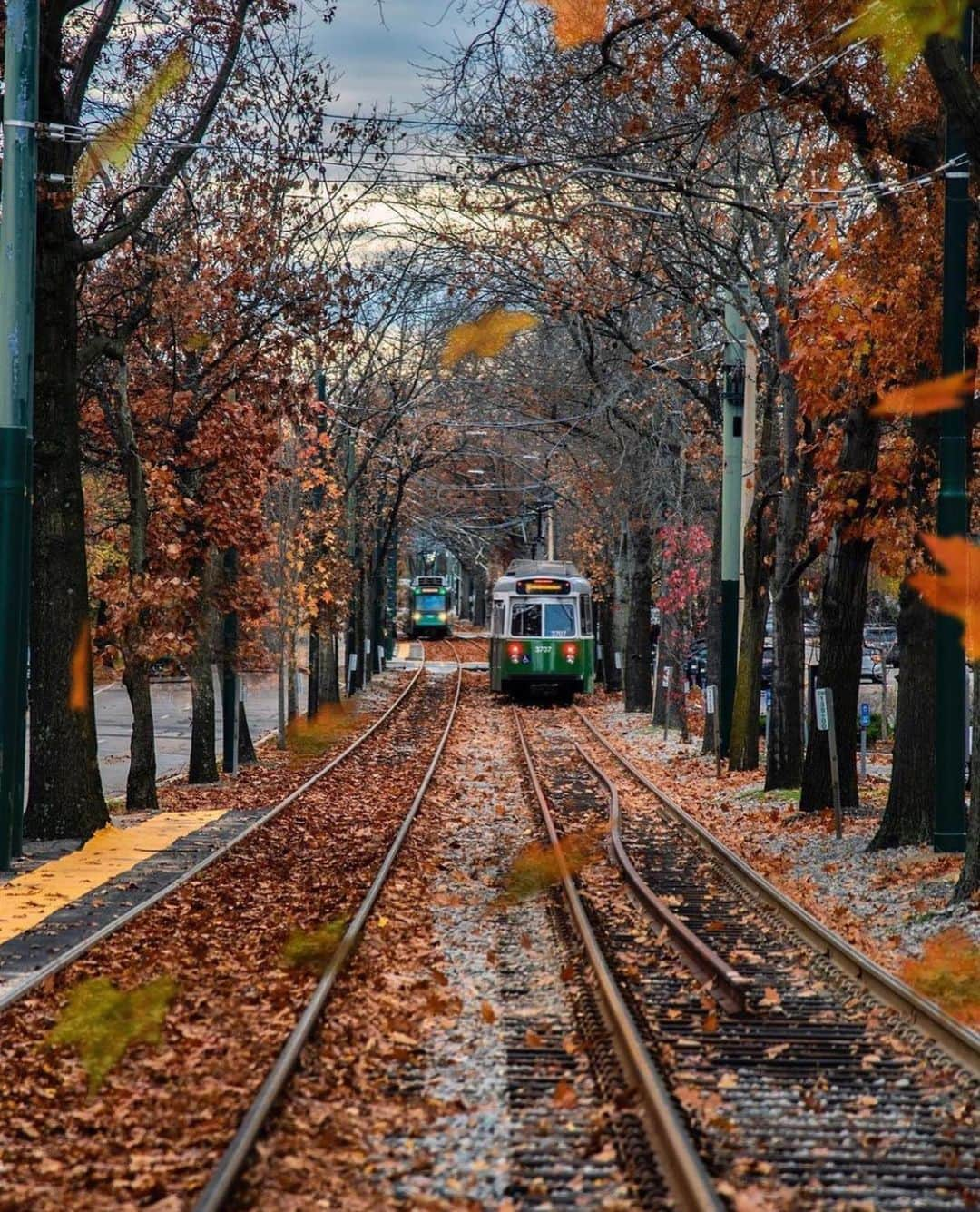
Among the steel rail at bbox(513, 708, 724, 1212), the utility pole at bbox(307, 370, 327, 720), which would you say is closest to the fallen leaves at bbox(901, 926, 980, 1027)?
the steel rail at bbox(513, 708, 724, 1212)

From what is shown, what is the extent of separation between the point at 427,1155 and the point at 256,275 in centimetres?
1775

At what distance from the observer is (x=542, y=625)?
1673 inches

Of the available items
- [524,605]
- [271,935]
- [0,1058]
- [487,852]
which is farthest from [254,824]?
[524,605]

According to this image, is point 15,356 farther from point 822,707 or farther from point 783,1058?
point 783,1058

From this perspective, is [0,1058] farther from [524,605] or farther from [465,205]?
[524,605]

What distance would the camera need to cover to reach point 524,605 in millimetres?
42562

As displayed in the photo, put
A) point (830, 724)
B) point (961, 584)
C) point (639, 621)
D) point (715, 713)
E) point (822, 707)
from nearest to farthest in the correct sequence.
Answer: point (961, 584) → point (830, 724) → point (822, 707) → point (715, 713) → point (639, 621)

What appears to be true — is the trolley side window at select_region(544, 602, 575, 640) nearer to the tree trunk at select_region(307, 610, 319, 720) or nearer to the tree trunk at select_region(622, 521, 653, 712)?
the tree trunk at select_region(622, 521, 653, 712)

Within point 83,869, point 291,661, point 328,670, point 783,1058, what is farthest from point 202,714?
point 783,1058

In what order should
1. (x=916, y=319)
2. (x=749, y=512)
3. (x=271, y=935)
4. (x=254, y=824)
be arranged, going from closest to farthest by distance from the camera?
(x=271, y=935) → (x=916, y=319) → (x=254, y=824) → (x=749, y=512)

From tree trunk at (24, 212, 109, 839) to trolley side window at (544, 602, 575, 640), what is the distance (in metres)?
25.8

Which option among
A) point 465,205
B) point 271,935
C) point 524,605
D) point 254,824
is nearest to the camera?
point 271,935

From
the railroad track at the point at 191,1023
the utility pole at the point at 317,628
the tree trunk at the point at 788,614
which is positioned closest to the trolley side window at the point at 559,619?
the utility pole at the point at 317,628

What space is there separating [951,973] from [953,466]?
4.96 m
